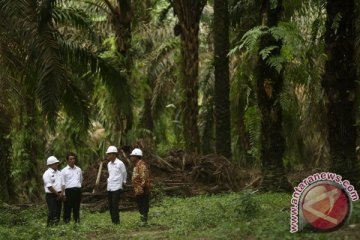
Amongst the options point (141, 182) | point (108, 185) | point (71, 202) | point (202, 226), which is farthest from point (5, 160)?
point (202, 226)

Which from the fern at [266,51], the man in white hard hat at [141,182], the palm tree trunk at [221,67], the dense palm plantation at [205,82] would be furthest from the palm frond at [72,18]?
the fern at [266,51]

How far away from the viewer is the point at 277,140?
15328mm

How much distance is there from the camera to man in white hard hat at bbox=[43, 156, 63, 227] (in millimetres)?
12977

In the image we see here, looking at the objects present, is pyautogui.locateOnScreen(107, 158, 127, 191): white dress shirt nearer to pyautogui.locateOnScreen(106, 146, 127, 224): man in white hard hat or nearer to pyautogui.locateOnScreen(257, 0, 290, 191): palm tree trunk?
A: pyautogui.locateOnScreen(106, 146, 127, 224): man in white hard hat

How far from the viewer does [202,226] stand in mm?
10930

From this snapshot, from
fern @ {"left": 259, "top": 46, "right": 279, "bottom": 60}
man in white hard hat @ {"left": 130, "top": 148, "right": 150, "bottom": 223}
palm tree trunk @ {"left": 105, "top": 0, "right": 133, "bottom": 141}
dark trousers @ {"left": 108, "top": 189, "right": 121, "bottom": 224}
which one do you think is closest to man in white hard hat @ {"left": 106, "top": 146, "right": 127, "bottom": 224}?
dark trousers @ {"left": 108, "top": 189, "right": 121, "bottom": 224}

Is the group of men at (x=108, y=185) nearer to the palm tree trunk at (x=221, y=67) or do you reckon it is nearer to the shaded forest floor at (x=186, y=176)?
the shaded forest floor at (x=186, y=176)

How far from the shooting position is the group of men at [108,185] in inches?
491

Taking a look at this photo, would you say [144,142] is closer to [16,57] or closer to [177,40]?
[16,57]

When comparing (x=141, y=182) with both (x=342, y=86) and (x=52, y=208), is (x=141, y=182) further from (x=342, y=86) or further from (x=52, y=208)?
(x=342, y=86)

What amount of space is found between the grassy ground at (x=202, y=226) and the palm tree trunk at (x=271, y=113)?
3.15ft

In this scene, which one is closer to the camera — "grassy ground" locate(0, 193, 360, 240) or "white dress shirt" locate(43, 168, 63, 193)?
"grassy ground" locate(0, 193, 360, 240)

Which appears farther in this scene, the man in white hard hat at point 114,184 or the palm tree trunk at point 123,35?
the palm tree trunk at point 123,35

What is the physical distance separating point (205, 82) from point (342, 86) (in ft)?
50.2
